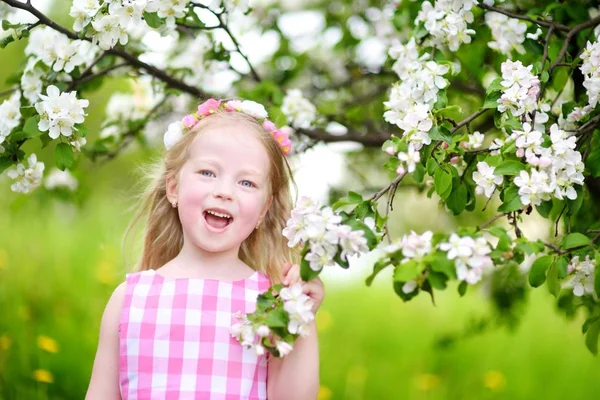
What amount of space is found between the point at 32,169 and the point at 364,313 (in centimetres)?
340

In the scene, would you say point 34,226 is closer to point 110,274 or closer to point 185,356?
point 110,274

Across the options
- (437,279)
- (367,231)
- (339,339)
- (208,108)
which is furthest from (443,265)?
(339,339)

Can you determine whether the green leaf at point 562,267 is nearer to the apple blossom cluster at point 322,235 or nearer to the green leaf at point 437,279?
the green leaf at point 437,279

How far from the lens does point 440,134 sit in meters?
2.00

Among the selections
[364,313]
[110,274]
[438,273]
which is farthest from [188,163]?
[364,313]

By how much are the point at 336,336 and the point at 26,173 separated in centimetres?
289

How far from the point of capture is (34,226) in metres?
5.45

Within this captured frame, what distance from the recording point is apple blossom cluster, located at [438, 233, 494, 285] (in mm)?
1646

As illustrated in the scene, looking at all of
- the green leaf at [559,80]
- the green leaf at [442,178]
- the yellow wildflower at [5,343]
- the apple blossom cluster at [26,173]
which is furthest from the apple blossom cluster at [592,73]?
the yellow wildflower at [5,343]

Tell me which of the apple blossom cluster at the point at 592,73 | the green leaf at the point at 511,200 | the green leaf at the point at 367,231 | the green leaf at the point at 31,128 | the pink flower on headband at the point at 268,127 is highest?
the apple blossom cluster at the point at 592,73

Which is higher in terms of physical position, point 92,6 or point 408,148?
point 92,6

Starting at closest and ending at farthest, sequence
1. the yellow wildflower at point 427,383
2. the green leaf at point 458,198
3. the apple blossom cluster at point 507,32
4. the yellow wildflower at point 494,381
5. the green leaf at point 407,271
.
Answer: the green leaf at point 407,271, the green leaf at point 458,198, the apple blossom cluster at point 507,32, the yellow wildflower at point 494,381, the yellow wildflower at point 427,383

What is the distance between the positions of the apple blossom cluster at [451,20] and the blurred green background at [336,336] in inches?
67.4

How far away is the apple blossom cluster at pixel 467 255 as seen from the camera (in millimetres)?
1646
